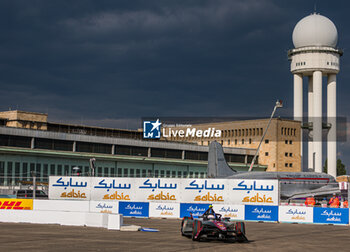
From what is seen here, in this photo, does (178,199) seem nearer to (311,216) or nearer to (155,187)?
(155,187)

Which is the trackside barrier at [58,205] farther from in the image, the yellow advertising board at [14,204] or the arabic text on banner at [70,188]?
the arabic text on banner at [70,188]

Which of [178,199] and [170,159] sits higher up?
[170,159]

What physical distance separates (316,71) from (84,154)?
59.8 meters

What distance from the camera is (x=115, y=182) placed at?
148ft

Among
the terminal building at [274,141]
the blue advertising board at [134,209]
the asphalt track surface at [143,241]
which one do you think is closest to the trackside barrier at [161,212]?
the blue advertising board at [134,209]

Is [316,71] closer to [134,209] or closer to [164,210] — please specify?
[164,210]

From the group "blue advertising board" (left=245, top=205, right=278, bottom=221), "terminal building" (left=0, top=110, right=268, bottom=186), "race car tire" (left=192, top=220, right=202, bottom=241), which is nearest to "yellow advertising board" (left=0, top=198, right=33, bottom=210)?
"blue advertising board" (left=245, top=205, right=278, bottom=221)

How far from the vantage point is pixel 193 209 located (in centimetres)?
4106

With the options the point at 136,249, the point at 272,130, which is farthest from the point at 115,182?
the point at 272,130

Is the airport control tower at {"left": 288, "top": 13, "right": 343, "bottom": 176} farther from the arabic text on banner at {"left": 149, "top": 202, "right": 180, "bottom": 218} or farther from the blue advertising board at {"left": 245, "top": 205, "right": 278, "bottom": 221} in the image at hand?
the arabic text on banner at {"left": 149, "top": 202, "right": 180, "bottom": 218}

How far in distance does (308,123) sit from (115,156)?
55662mm

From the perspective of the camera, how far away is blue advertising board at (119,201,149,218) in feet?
139

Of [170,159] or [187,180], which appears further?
[170,159]

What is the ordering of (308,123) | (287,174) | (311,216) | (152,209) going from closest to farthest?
(311,216) → (152,209) → (287,174) → (308,123)
